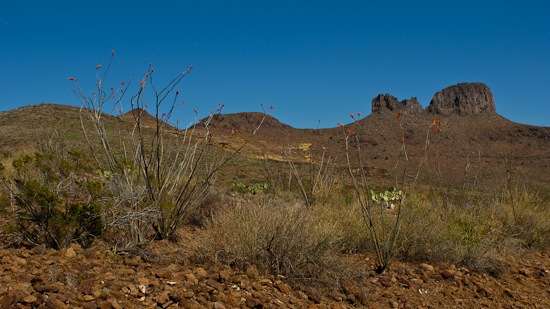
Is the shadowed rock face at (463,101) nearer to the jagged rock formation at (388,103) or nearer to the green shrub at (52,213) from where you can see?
the jagged rock formation at (388,103)

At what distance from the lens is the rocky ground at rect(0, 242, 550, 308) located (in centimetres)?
318

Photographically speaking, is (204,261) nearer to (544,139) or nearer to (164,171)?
(164,171)

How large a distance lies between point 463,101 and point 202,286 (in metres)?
85.8

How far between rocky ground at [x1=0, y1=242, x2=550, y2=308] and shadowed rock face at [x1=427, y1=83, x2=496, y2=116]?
255ft

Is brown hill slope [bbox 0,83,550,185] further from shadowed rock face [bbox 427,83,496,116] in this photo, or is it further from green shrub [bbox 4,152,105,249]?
green shrub [bbox 4,152,105,249]

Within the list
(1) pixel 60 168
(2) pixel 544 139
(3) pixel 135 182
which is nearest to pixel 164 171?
(3) pixel 135 182

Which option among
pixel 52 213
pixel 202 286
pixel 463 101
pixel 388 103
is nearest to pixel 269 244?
pixel 202 286

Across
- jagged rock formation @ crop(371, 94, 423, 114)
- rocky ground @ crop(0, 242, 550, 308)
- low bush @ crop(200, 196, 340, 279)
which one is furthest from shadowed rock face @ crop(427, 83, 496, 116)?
low bush @ crop(200, 196, 340, 279)

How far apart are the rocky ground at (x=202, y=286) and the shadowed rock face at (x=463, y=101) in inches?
3065

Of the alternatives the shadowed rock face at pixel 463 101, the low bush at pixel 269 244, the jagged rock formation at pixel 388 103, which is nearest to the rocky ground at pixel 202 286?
the low bush at pixel 269 244

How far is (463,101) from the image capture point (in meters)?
82.8

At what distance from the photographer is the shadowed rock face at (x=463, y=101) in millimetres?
80556

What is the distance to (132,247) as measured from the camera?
4.48 m

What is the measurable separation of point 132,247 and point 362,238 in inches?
115
